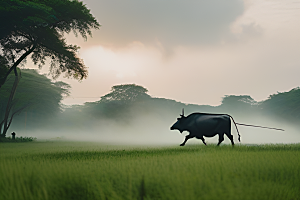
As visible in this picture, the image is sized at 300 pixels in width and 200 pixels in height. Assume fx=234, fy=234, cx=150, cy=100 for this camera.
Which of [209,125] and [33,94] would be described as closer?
[209,125]

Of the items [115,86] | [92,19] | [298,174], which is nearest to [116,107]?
[115,86]

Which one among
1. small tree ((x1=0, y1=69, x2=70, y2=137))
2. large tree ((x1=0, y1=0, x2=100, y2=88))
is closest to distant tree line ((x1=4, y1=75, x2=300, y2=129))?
small tree ((x1=0, y1=69, x2=70, y2=137))

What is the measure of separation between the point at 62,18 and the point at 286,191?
53.3 ft

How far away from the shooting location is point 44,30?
1616cm

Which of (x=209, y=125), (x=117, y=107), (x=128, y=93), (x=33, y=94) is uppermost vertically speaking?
(x=128, y=93)

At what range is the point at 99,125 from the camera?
168ft

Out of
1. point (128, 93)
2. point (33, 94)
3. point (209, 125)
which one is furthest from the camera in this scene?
point (128, 93)

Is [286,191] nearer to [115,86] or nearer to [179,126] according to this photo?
[179,126]

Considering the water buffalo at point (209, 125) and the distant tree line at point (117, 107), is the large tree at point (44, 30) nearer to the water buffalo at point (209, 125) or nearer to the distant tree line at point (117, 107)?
the water buffalo at point (209, 125)

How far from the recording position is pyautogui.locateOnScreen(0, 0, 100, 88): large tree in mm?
14219

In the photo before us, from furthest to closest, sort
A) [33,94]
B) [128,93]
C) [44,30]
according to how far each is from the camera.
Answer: [128,93] < [33,94] < [44,30]

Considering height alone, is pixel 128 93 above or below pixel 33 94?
above

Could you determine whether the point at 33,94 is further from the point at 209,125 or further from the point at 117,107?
the point at 209,125

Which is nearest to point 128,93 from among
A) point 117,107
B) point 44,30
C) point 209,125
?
point 117,107
